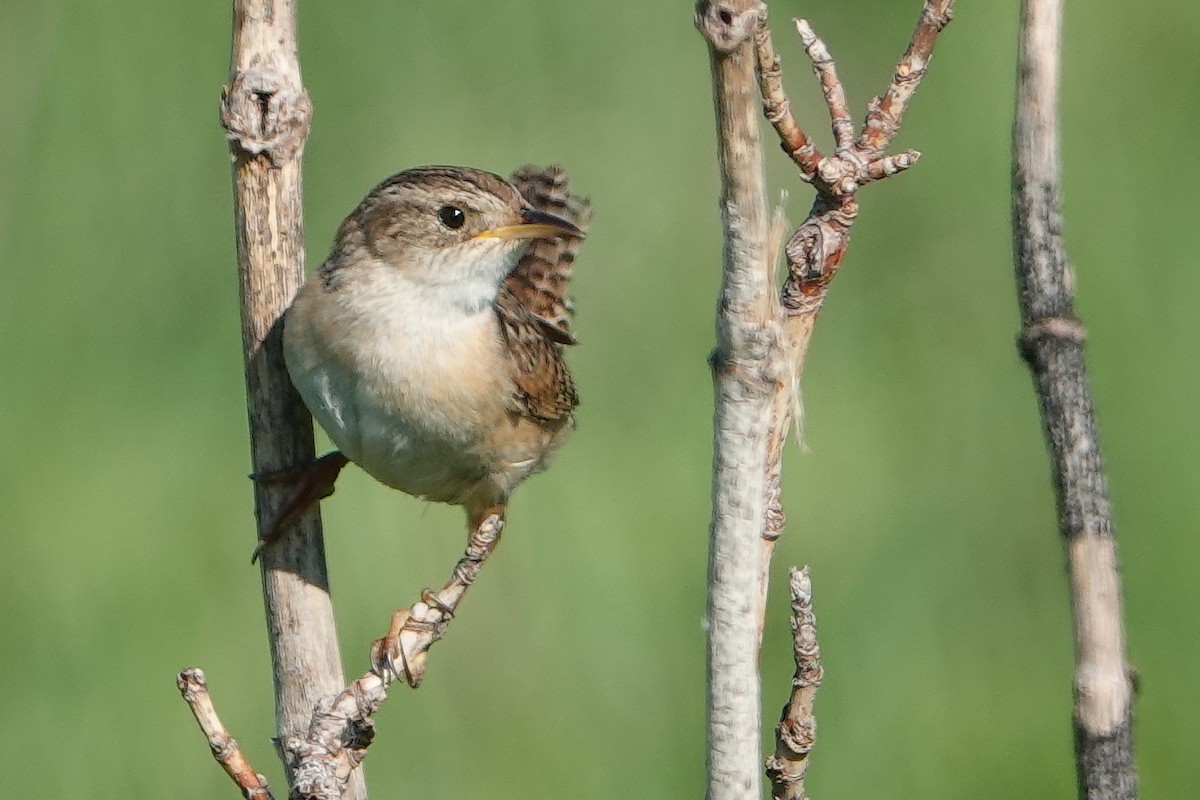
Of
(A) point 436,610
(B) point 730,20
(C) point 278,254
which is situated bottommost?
(A) point 436,610

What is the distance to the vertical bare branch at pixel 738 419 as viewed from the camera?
5.90 feet

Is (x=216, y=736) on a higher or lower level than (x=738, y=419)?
lower

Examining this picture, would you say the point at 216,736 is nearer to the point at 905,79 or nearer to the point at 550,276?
the point at 905,79

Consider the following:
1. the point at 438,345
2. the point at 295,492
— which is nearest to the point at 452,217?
the point at 438,345

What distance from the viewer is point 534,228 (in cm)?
359

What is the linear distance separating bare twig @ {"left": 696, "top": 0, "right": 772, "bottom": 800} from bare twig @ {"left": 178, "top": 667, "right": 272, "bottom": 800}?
1.89 ft

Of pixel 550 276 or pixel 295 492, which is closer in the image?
pixel 295 492

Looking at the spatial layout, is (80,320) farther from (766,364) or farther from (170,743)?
(766,364)

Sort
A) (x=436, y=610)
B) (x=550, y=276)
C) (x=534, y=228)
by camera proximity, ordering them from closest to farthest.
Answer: (x=436, y=610)
(x=534, y=228)
(x=550, y=276)

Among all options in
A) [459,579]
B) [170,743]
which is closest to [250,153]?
[459,579]

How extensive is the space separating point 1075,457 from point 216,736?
3.39ft

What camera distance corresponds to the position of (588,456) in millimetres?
4789

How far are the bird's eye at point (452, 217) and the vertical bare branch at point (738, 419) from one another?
1760 millimetres

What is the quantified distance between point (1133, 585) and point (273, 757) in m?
2.04
